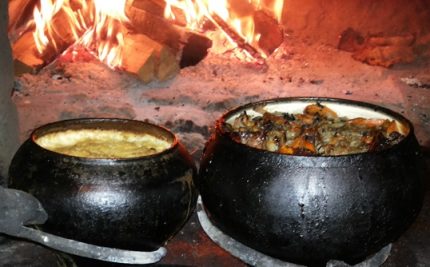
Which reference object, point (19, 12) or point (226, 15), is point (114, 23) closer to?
point (19, 12)

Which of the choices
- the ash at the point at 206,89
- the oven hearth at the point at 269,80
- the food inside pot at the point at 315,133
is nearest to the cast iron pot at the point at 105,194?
the food inside pot at the point at 315,133

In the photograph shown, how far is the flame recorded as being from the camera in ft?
12.2

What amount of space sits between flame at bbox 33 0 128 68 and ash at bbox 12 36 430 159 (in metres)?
0.11

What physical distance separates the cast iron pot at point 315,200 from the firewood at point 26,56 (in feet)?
7.22

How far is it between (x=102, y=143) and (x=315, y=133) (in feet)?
2.33

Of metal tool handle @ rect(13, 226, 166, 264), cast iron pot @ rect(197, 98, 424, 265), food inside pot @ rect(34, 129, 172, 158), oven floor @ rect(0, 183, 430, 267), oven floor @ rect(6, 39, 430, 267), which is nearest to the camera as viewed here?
cast iron pot @ rect(197, 98, 424, 265)

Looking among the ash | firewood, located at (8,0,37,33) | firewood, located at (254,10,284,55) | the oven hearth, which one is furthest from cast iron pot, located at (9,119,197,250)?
firewood, located at (254,10,284,55)

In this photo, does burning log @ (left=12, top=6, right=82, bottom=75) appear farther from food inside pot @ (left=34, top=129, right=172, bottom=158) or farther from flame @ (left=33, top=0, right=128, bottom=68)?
food inside pot @ (left=34, top=129, right=172, bottom=158)

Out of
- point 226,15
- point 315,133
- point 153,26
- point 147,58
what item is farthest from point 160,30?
point 315,133

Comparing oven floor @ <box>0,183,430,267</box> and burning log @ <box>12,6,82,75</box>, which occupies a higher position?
burning log @ <box>12,6,82,75</box>

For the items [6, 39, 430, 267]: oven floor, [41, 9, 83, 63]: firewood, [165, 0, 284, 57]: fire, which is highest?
[165, 0, 284, 57]: fire

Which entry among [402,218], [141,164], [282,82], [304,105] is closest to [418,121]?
[282,82]

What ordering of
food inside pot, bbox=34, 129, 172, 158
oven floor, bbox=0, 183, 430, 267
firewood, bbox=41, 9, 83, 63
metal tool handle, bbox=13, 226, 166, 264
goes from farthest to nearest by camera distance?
firewood, bbox=41, 9, 83, 63, oven floor, bbox=0, 183, 430, 267, food inside pot, bbox=34, 129, 172, 158, metal tool handle, bbox=13, 226, 166, 264

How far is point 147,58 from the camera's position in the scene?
3.63 m
